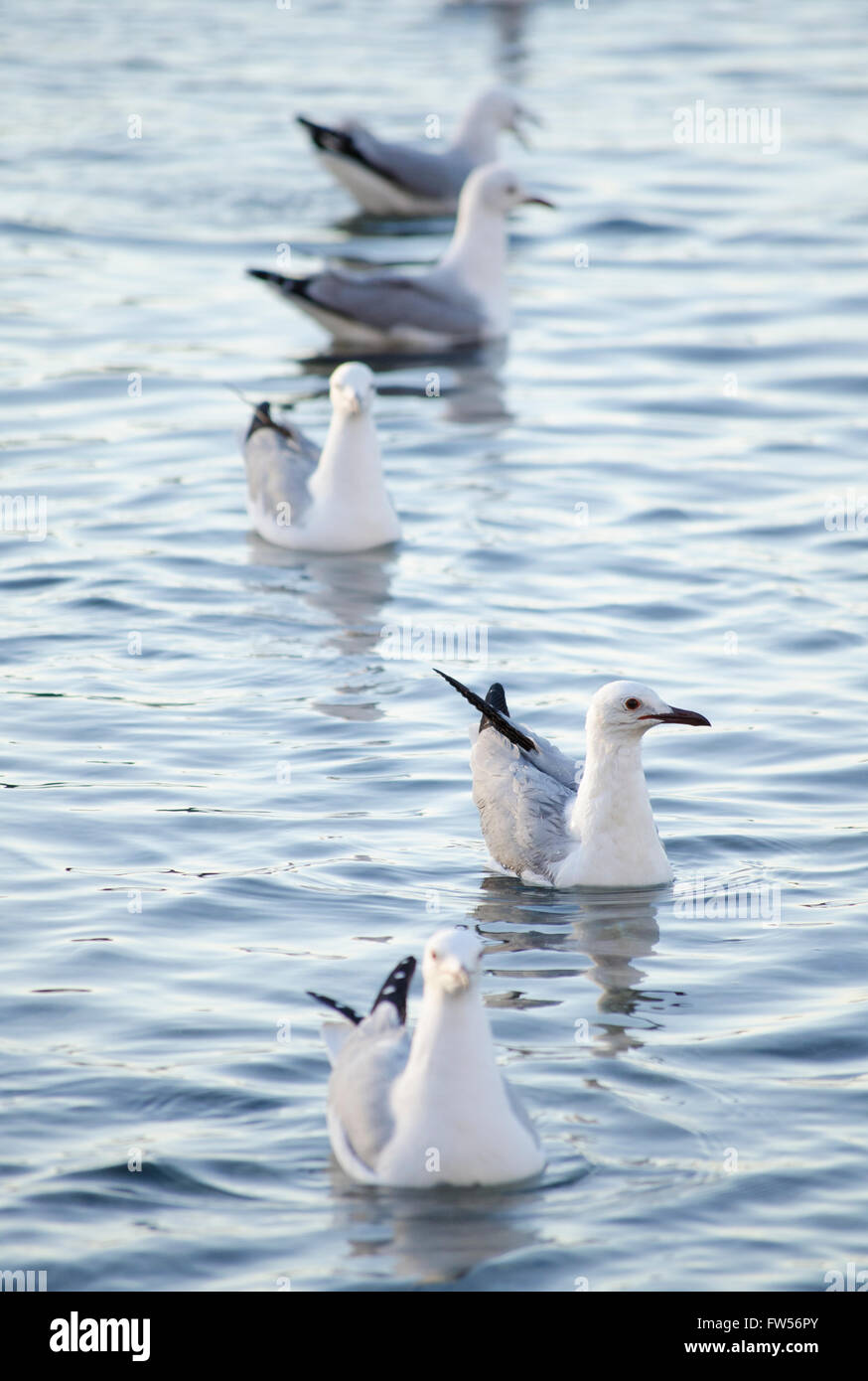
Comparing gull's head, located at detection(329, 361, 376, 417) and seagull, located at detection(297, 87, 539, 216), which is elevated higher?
seagull, located at detection(297, 87, 539, 216)

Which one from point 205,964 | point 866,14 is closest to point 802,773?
point 205,964

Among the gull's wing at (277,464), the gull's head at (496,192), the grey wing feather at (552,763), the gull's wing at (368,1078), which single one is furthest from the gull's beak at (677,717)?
the gull's head at (496,192)

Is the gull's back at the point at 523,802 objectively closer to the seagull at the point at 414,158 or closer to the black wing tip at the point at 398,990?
the black wing tip at the point at 398,990

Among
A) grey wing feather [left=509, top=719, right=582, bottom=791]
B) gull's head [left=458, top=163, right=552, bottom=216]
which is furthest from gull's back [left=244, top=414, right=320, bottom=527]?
gull's head [left=458, top=163, right=552, bottom=216]

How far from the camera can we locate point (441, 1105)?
6.22m

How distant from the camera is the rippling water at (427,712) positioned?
6457 mm

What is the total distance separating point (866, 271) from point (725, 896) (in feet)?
40.5

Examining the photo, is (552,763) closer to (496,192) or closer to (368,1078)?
(368,1078)

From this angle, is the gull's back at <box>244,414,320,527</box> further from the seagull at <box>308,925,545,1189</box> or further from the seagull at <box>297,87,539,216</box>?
the seagull at <box>297,87,539,216</box>

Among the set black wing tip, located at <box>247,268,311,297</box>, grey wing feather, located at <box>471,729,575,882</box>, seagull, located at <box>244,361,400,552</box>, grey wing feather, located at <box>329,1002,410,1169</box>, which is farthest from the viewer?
black wing tip, located at <box>247,268,311,297</box>

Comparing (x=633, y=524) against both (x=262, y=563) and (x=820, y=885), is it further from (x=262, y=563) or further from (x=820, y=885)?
(x=820, y=885)

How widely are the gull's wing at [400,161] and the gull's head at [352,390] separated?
8274 millimetres

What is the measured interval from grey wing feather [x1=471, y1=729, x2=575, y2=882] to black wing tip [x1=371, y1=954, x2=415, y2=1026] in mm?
2030

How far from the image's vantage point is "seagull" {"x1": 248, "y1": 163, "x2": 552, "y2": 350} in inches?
683
